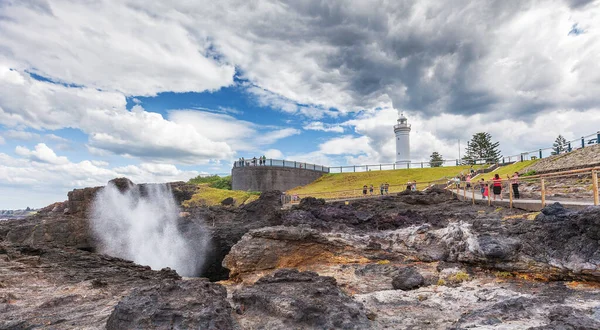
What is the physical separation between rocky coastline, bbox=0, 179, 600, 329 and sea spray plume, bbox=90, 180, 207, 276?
24.8ft

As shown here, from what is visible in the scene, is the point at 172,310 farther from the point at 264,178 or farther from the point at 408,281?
the point at 264,178

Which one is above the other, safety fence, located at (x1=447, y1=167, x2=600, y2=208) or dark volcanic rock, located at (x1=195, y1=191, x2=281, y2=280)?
safety fence, located at (x1=447, y1=167, x2=600, y2=208)

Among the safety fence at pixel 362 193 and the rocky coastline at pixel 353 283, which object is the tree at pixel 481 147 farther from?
the rocky coastline at pixel 353 283

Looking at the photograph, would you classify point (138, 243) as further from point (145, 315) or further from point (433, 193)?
point (433, 193)

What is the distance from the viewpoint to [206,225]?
67.2 feet

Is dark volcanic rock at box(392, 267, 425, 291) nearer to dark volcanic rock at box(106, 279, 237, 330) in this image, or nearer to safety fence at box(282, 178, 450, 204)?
dark volcanic rock at box(106, 279, 237, 330)

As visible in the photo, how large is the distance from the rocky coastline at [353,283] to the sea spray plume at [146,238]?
7.57 meters

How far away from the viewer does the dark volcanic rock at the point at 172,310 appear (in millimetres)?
4537

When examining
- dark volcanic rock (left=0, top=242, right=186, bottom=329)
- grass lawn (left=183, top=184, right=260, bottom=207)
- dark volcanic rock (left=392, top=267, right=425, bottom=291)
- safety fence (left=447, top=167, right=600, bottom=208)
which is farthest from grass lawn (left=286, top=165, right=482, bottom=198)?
dark volcanic rock (left=392, top=267, right=425, bottom=291)

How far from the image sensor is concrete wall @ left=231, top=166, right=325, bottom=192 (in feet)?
151

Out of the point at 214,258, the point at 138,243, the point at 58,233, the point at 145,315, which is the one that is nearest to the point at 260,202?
the point at 214,258

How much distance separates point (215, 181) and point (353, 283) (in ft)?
173

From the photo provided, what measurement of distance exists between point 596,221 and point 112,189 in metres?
30.0

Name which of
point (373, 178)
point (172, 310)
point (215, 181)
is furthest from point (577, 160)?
point (215, 181)
